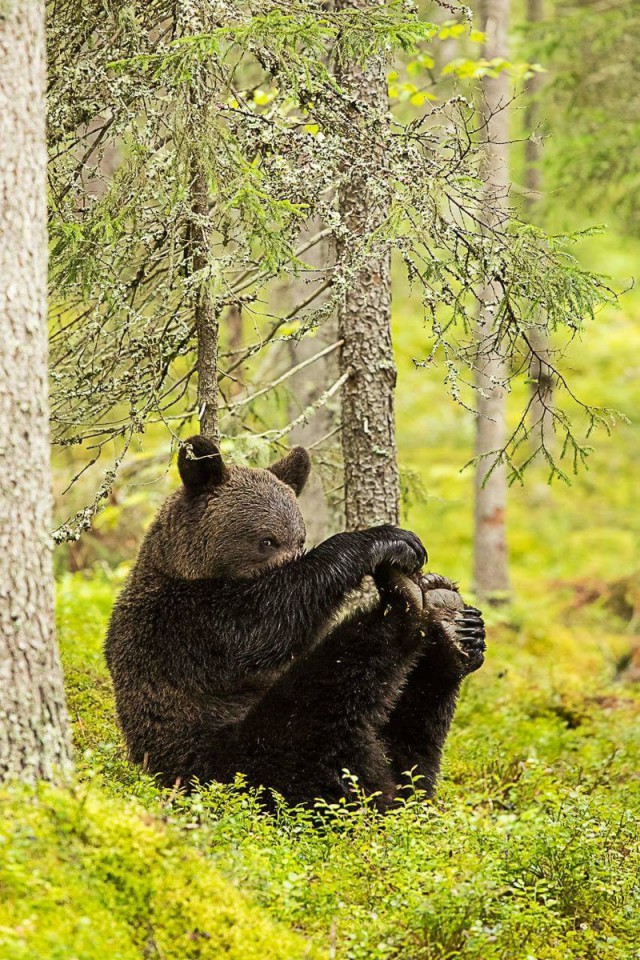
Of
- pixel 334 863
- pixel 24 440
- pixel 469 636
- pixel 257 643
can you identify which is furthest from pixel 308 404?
pixel 24 440

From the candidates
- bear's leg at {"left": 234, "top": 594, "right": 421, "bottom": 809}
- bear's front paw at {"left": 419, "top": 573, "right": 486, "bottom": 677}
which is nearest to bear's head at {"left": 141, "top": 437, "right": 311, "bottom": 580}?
bear's leg at {"left": 234, "top": 594, "right": 421, "bottom": 809}

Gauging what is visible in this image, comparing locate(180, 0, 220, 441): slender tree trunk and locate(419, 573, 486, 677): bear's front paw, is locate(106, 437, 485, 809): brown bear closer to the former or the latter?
locate(419, 573, 486, 677): bear's front paw

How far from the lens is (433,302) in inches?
258

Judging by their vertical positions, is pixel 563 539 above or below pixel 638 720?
above

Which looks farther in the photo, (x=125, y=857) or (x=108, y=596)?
(x=108, y=596)

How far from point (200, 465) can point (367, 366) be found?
1798mm

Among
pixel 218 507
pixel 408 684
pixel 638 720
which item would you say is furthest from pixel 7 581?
pixel 638 720

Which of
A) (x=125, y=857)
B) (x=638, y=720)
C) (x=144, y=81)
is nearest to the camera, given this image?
(x=125, y=857)

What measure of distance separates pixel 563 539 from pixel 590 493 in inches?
104

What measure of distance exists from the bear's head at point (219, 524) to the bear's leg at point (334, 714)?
2.20 ft

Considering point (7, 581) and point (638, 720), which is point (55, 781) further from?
point (638, 720)

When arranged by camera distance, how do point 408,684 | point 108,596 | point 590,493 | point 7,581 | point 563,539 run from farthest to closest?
point 590,493 → point 563,539 → point 108,596 → point 408,684 → point 7,581

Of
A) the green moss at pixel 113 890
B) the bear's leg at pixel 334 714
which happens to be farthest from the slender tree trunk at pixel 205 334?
the green moss at pixel 113 890

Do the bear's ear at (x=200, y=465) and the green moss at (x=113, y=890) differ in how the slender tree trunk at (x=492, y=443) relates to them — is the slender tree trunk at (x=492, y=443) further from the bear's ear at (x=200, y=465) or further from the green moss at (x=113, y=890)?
the green moss at (x=113, y=890)
